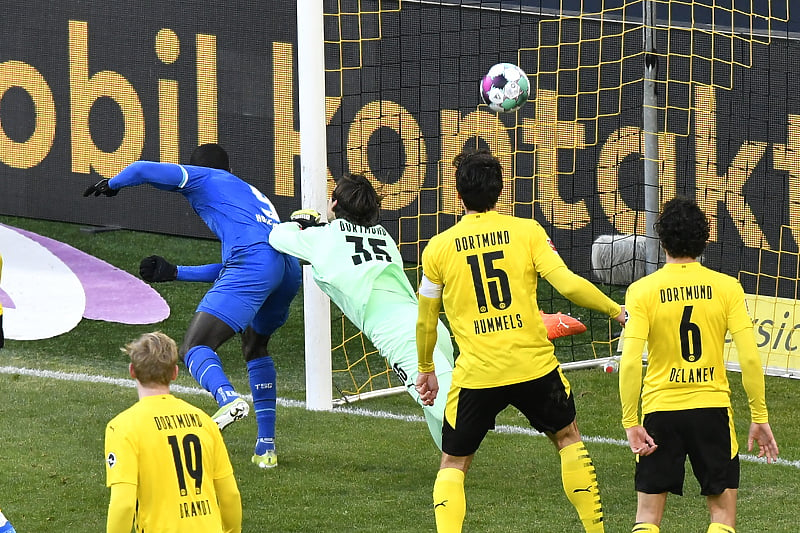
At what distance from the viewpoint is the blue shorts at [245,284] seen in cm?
679

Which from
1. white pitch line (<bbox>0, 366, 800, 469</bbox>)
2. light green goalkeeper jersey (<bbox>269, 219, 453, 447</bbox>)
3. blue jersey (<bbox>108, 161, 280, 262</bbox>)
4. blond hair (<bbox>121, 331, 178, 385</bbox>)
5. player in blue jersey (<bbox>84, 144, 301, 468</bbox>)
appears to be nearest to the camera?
blond hair (<bbox>121, 331, 178, 385</bbox>)

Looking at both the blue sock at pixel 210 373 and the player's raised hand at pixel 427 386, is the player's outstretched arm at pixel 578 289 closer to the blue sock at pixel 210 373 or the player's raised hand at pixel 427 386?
the player's raised hand at pixel 427 386

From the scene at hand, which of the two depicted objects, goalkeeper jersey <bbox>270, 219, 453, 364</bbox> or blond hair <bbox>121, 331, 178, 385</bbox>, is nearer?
blond hair <bbox>121, 331, 178, 385</bbox>

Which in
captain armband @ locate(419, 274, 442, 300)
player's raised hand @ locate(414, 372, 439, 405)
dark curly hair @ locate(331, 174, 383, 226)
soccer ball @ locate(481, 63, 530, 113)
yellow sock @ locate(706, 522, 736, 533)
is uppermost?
soccer ball @ locate(481, 63, 530, 113)

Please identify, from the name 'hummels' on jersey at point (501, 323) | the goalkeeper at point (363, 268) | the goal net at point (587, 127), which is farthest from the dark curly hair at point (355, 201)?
the goal net at point (587, 127)

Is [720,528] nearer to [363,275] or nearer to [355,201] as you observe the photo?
[363,275]

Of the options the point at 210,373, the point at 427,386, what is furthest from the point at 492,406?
the point at 210,373

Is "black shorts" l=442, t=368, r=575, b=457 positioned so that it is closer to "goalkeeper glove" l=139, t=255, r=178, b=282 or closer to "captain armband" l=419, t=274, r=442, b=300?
"captain armband" l=419, t=274, r=442, b=300

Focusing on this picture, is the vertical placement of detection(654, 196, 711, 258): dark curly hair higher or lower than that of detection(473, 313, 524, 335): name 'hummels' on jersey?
higher

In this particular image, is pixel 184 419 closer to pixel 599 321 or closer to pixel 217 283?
pixel 217 283

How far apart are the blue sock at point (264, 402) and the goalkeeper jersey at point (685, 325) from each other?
118 inches

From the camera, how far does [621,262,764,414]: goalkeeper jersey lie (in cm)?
466

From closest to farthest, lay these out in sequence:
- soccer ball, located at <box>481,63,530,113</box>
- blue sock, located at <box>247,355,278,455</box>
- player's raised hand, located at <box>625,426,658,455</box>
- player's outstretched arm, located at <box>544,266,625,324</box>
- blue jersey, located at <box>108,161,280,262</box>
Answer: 1. player's raised hand, located at <box>625,426,658,455</box>
2. player's outstretched arm, located at <box>544,266,625,324</box>
3. blue jersey, located at <box>108,161,280,262</box>
4. blue sock, located at <box>247,355,278,455</box>
5. soccer ball, located at <box>481,63,530,113</box>

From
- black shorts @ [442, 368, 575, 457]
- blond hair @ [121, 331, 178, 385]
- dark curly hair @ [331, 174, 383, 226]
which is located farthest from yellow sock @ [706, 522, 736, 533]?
dark curly hair @ [331, 174, 383, 226]
